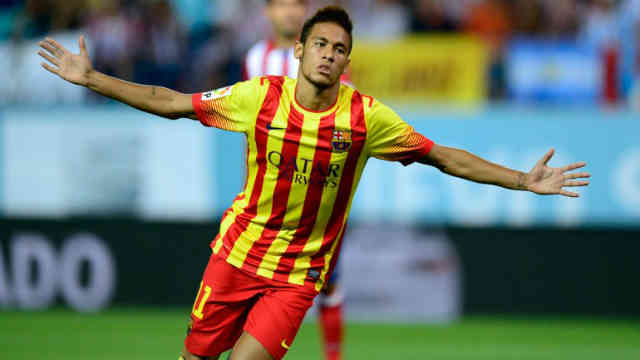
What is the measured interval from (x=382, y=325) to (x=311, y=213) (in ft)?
17.6

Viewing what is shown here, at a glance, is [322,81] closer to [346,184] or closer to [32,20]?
[346,184]

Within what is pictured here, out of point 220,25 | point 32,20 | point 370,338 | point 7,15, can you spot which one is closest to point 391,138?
point 370,338

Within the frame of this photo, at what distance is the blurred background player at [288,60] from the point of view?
6.86m

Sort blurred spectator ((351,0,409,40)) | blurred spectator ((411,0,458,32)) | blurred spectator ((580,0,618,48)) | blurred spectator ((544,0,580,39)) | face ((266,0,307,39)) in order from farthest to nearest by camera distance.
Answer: blurred spectator ((544,0,580,39)) → blurred spectator ((351,0,409,40)) → blurred spectator ((411,0,458,32)) → blurred spectator ((580,0,618,48)) → face ((266,0,307,39))

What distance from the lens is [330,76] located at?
4.83 metres

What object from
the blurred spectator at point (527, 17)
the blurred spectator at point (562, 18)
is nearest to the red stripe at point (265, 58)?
the blurred spectator at point (527, 17)

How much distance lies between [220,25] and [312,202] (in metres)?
7.28

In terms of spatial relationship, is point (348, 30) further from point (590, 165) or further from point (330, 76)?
point (590, 165)

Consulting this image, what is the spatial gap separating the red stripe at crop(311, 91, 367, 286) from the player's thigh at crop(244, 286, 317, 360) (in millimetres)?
191

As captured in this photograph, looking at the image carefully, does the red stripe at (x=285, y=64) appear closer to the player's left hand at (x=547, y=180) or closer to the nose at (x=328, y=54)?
the nose at (x=328, y=54)

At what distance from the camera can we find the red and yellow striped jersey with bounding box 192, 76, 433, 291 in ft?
16.2

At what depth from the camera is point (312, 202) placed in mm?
5031

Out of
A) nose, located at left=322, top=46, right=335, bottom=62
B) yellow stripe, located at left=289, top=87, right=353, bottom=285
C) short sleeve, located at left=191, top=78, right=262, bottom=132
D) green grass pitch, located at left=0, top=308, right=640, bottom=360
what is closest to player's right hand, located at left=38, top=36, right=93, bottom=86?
short sleeve, located at left=191, top=78, right=262, bottom=132

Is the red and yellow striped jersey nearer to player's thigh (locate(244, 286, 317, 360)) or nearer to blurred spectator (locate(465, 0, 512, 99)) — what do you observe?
player's thigh (locate(244, 286, 317, 360))
